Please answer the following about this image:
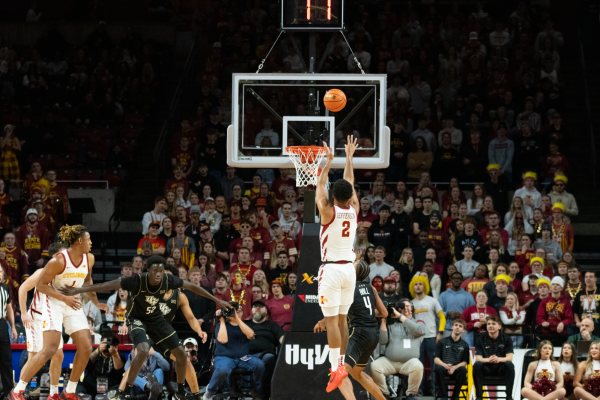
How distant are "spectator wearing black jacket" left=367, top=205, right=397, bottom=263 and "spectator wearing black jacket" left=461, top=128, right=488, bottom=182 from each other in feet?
9.91

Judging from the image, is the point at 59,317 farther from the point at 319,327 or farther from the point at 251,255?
the point at 251,255

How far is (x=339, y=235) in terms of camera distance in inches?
396

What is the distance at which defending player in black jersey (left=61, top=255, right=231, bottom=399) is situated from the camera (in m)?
10.6

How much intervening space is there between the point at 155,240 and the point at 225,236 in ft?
4.12

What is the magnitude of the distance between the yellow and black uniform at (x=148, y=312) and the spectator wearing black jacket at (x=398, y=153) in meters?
8.38

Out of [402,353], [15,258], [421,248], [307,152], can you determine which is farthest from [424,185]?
[15,258]

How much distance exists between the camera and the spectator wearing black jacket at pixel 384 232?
16156 millimetres

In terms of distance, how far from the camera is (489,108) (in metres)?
19.7

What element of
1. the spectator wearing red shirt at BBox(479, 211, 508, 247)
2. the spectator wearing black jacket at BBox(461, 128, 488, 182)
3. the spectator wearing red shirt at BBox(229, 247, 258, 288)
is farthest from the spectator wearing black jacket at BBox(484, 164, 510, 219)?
the spectator wearing red shirt at BBox(229, 247, 258, 288)

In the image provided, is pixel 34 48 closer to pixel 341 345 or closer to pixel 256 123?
pixel 256 123

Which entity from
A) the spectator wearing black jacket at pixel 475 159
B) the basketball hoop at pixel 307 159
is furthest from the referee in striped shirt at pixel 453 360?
the spectator wearing black jacket at pixel 475 159

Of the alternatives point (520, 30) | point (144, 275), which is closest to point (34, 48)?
Answer: point (520, 30)

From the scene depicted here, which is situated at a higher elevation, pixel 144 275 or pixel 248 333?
pixel 144 275

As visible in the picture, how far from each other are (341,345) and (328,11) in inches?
163
